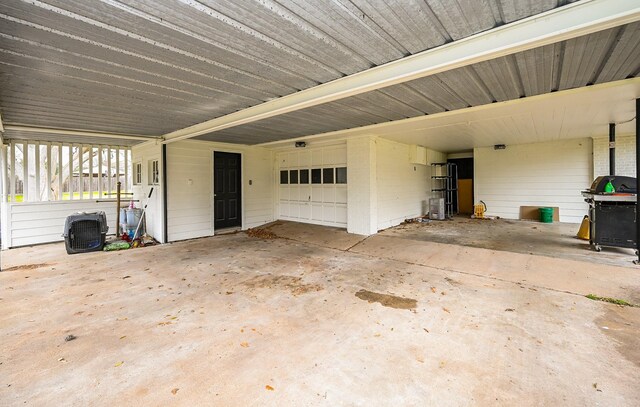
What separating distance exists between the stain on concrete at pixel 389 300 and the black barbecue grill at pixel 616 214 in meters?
4.36

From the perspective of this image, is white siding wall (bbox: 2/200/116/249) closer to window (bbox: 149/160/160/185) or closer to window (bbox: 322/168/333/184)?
window (bbox: 149/160/160/185)

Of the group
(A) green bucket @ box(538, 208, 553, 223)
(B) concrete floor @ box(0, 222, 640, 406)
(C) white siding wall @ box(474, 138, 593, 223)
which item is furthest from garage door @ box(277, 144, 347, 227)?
(A) green bucket @ box(538, 208, 553, 223)

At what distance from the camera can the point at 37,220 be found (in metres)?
6.62

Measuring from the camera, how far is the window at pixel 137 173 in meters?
8.02

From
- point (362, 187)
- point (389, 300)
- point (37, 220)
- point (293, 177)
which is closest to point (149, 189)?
point (37, 220)

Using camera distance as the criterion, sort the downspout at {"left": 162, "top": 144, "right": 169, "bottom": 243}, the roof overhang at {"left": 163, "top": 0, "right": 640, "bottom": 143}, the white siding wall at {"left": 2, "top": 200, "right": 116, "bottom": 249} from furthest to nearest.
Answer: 1. the downspout at {"left": 162, "top": 144, "right": 169, "bottom": 243}
2. the white siding wall at {"left": 2, "top": 200, "right": 116, "bottom": 249}
3. the roof overhang at {"left": 163, "top": 0, "right": 640, "bottom": 143}

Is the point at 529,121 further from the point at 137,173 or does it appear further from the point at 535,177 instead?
the point at 137,173

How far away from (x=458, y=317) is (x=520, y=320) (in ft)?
1.98

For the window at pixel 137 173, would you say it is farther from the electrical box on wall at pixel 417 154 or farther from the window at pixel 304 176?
the electrical box on wall at pixel 417 154

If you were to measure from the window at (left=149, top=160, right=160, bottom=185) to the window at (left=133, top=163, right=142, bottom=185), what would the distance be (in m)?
0.94

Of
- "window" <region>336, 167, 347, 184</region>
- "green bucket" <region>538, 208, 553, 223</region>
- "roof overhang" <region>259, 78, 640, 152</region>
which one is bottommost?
"green bucket" <region>538, 208, 553, 223</region>

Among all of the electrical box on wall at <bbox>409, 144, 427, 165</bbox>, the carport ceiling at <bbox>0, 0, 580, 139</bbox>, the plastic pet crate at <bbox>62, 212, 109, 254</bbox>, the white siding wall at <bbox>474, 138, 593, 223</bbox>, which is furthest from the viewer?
the electrical box on wall at <bbox>409, 144, 427, 165</bbox>

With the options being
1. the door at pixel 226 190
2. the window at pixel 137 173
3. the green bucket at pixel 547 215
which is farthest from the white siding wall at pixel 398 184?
the window at pixel 137 173

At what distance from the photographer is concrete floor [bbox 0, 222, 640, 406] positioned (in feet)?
6.23
